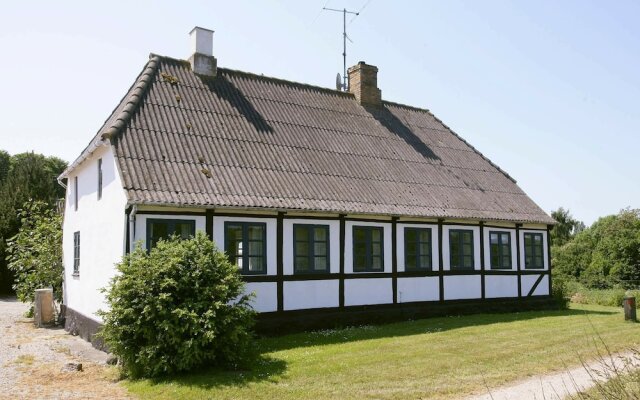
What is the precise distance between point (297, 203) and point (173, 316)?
5090 mm

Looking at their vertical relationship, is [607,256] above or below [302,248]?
below

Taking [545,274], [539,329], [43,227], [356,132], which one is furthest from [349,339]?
[43,227]

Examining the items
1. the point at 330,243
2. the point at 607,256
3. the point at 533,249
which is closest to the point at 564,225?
the point at 607,256

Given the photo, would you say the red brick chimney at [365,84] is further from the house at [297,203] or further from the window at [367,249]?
the window at [367,249]

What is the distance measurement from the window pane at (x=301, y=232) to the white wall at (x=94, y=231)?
4.14 meters

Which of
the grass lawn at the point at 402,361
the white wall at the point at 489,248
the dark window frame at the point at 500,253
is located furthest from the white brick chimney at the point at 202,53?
the dark window frame at the point at 500,253

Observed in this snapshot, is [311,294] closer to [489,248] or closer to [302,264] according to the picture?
[302,264]

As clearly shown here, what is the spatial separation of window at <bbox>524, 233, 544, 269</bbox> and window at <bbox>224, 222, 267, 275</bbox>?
10271mm

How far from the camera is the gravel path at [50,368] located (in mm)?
9797

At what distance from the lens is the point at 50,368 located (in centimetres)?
1173

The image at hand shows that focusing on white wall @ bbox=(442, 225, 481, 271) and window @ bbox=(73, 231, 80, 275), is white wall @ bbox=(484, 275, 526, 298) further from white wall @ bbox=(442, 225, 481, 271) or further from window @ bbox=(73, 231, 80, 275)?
window @ bbox=(73, 231, 80, 275)

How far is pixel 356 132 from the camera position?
1973 centimetres

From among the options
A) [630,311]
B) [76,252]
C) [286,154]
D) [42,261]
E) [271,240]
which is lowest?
[630,311]

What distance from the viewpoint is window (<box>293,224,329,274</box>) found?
1464 cm
